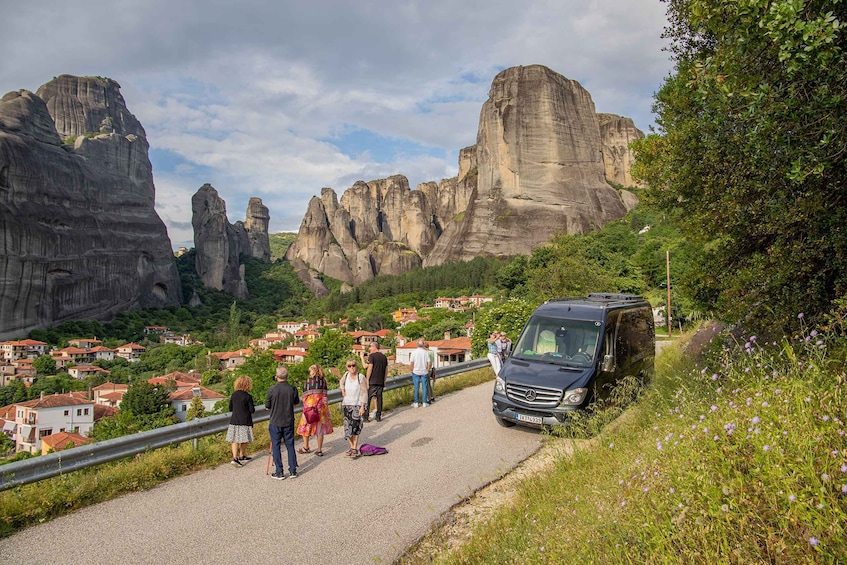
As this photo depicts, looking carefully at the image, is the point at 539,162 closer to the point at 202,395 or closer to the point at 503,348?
the point at 202,395

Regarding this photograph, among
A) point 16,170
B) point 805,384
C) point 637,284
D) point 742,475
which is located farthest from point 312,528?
point 16,170

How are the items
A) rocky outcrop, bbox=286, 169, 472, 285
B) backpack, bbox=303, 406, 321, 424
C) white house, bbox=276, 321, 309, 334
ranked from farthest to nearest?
rocky outcrop, bbox=286, 169, 472, 285 → white house, bbox=276, 321, 309, 334 → backpack, bbox=303, 406, 321, 424

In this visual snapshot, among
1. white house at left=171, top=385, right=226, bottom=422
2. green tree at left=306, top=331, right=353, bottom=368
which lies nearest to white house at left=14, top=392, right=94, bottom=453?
white house at left=171, top=385, right=226, bottom=422

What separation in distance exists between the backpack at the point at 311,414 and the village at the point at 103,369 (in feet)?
9.58

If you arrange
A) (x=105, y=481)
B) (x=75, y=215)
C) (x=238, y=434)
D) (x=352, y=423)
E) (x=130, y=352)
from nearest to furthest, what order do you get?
(x=105, y=481) < (x=238, y=434) < (x=352, y=423) < (x=130, y=352) < (x=75, y=215)

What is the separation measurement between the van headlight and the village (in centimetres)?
383

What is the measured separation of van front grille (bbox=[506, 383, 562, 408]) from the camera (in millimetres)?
7688

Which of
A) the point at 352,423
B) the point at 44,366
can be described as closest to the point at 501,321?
the point at 352,423

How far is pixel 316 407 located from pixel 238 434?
1057 mm

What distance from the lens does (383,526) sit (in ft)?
15.9

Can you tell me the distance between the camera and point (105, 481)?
5.60 m

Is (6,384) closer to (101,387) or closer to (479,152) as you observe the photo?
(101,387)

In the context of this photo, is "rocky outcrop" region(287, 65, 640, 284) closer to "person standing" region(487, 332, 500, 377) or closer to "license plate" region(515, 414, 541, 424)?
"person standing" region(487, 332, 500, 377)

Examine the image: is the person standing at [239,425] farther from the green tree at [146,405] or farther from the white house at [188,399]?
the white house at [188,399]
